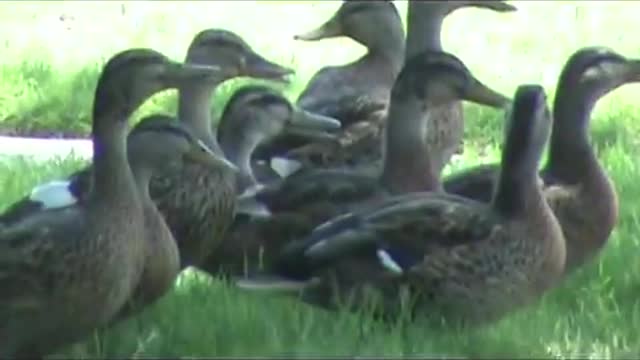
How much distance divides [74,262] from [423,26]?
3551 millimetres

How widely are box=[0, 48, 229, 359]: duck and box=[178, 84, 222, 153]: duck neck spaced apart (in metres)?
1.49

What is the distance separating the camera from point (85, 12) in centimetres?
1638

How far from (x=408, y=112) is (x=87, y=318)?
2028 millimetres

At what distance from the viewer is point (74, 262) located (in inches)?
232

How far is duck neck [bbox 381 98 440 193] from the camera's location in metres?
7.38

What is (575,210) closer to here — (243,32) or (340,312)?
(340,312)

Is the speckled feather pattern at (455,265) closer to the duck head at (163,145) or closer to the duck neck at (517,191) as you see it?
the duck neck at (517,191)

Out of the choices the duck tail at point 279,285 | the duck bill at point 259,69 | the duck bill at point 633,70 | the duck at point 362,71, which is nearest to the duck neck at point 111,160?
the duck tail at point 279,285

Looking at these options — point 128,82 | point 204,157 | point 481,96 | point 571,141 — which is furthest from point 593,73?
point 128,82

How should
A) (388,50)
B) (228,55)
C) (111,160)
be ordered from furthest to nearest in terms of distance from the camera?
(388,50), (228,55), (111,160)

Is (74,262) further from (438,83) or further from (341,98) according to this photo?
(341,98)

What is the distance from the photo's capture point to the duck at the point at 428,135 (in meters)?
8.28

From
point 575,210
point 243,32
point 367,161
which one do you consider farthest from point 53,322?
point 243,32

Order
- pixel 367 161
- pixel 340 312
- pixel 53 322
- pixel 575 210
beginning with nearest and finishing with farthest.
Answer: pixel 53 322 < pixel 340 312 < pixel 575 210 < pixel 367 161
